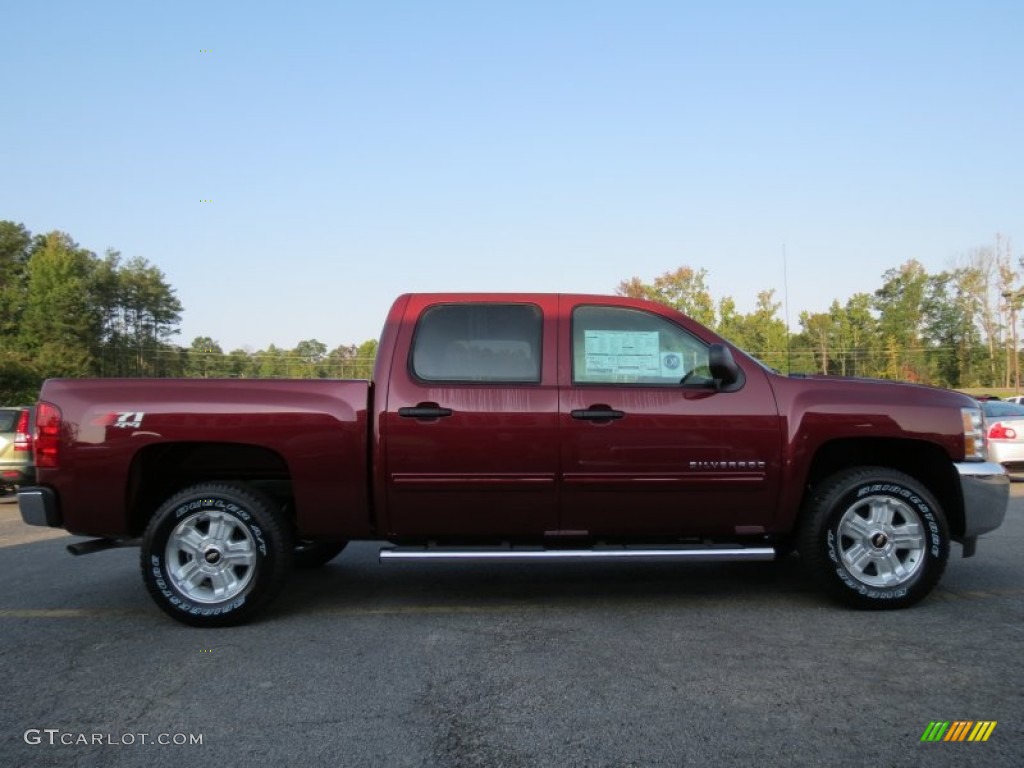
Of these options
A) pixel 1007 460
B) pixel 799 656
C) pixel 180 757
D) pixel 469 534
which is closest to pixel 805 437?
pixel 799 656

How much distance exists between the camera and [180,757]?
2715mm

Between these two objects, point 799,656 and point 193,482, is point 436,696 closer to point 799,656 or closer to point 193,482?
point 799,656

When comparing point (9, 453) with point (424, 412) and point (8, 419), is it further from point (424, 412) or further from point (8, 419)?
point (424, 412)

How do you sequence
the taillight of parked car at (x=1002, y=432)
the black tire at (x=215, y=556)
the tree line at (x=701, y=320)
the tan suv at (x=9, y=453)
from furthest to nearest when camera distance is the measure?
the tree line at (x=701, y=320) → the taillight of parked car at (x=1002, y=432) → the tan suv at (x=9, y=453) → the black tire at (x=215, y=556)

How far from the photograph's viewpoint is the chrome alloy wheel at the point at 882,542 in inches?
172

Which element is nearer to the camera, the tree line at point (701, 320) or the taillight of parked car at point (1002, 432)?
the taillight of parked car at point (1002, 432)

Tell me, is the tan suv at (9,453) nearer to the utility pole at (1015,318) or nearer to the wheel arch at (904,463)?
the wheel arch at (904,463)

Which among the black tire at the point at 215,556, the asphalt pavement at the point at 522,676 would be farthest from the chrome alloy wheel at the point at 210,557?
the asphalt pavement at the point at 522,676

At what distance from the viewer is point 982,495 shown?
14.6 feet

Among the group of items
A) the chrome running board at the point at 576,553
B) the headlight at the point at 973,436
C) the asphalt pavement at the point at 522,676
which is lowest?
the asphalt pavement at the point at 522,676

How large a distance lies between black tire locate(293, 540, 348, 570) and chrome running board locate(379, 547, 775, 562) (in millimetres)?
1306

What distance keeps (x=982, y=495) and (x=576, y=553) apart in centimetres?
242

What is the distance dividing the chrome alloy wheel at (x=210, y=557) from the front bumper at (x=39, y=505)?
0.71 metres

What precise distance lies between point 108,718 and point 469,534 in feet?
6.63
